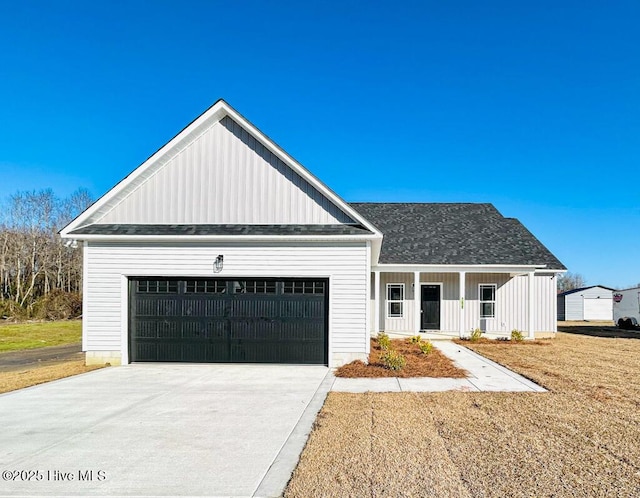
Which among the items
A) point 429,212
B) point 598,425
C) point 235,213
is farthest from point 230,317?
point 429,212

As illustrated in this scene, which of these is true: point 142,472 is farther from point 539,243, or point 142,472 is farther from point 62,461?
point 539,243

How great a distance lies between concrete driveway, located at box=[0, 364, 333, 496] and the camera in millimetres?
4715

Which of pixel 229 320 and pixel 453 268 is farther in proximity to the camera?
pixel 453 268

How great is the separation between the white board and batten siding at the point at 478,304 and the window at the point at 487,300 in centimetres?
15

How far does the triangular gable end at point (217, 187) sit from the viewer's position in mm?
12477

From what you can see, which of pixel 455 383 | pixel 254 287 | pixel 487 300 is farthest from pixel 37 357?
pixel 487 300

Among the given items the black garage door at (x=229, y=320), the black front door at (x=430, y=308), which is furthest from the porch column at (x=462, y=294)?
the black garage door at (x=229, y=320)

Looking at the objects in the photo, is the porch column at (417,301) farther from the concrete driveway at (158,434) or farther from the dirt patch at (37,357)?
the dirt patch at (37,357)

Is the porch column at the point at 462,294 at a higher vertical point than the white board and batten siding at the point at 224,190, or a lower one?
lower

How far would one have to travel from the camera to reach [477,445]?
5703 mm

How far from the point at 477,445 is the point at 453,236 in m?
16.4

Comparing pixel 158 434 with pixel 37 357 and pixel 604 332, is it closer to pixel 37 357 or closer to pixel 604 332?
pixel 37 357

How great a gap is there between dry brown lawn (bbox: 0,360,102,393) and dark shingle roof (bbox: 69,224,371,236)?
3.43 metres

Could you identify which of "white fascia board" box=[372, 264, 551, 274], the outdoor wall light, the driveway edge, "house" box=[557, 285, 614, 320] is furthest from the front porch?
"house" box=[557, 285, 614, 320]
